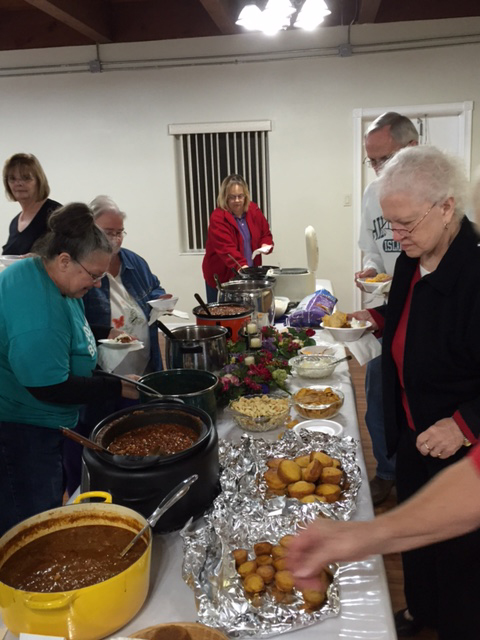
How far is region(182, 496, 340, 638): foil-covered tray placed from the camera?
832 mm

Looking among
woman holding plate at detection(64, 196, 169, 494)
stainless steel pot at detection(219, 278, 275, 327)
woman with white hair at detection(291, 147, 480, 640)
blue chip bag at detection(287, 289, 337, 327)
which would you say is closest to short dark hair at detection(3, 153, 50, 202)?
woman holding plate at detection(64, 196, 169, 494)

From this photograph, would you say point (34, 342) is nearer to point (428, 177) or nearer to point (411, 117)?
point (428, 177)

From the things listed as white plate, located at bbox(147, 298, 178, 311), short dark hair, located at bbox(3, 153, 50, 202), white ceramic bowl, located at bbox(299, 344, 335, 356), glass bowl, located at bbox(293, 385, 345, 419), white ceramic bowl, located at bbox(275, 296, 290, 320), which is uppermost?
short dark hair, located at bbox(3, 153, 50, 202)

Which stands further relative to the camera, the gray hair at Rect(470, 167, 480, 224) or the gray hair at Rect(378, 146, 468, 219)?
the gray hair at Rect(378, 146, 468, 219)

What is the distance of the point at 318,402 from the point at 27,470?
3.03 feet

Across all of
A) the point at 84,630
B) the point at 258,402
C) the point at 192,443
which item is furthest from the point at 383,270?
the point at 84,630

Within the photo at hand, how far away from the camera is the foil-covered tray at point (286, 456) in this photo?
3.49ft

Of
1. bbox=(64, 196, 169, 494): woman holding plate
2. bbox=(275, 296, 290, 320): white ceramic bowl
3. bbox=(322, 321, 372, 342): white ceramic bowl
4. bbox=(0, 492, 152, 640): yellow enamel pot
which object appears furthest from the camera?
bbox=(275, 296, 290, 320): white ceramic bowl

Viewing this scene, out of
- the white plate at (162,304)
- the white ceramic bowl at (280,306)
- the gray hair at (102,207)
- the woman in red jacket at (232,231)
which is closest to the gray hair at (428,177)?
the white plate at (162,304)

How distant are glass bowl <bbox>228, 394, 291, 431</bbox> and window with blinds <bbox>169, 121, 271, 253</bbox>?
4.31m

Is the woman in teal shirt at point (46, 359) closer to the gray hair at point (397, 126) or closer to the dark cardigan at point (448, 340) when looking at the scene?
the dark cardigan at point (448, 340)

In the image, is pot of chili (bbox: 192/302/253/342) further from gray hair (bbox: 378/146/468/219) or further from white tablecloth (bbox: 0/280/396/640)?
white tablecloth (bbox: 0/280/396/640)

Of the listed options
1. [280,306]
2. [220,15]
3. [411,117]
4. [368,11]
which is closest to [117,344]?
[280,306]

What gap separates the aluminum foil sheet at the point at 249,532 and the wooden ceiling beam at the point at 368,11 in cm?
430
